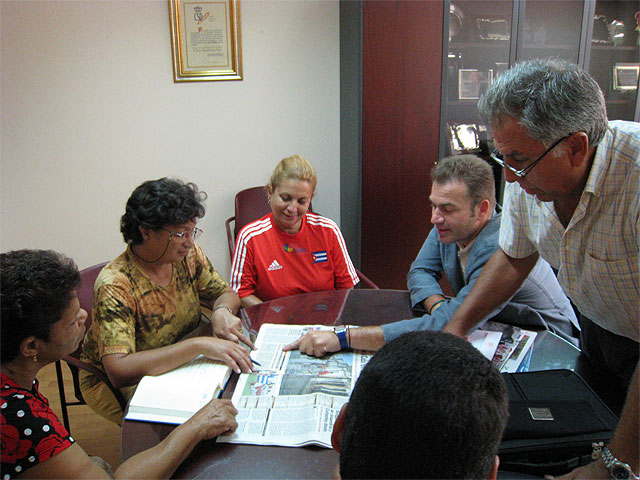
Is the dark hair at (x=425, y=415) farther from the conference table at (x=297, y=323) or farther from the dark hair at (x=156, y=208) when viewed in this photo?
the dark hair at (x=156, y=208)

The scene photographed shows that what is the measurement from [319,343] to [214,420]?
43 centimetres

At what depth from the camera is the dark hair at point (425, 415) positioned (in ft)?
1.98

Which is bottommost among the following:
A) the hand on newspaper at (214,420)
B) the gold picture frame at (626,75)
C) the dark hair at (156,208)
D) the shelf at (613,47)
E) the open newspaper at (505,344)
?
the open newspaper at (505,344)

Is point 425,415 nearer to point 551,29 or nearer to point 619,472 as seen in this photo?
point 619,472

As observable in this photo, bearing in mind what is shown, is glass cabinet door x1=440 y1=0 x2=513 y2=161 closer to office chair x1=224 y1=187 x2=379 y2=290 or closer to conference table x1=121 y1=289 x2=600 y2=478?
office chair x1=224 y1=187 x2=379 y2=290

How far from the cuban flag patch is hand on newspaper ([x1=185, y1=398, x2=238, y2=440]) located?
3.83ft

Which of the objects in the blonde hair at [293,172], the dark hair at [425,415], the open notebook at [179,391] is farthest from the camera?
the blonde hair at [293,172]

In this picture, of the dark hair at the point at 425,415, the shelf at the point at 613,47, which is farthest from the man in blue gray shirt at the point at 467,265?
the shelf at the point at 613,47

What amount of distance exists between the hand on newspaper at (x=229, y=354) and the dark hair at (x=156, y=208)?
0.44 metres

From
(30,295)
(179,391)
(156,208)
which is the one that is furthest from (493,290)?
(30,295)

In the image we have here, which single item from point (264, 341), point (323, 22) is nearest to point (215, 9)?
point (323, 22)

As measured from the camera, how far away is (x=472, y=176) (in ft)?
6.11

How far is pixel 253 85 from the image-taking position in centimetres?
327

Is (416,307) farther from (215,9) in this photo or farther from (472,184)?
(215,9)
